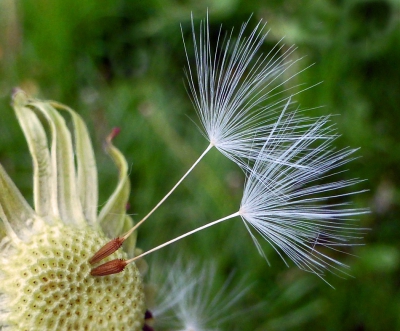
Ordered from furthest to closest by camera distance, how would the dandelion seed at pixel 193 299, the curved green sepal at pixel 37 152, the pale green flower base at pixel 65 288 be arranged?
the dandelion seed at pixel 193 299
the curved green sepal at pixel 37 152
the pale green flower base at pixel 65 288

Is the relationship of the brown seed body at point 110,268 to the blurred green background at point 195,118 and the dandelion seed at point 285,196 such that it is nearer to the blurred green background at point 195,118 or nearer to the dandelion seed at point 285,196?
the dandelion seed at point 285,196

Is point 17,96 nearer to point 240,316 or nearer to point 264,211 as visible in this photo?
point 264,211

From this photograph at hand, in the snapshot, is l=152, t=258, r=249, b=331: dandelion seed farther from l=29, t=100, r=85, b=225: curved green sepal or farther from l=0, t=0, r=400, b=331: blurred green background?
l=29, t=100, r=85, b=225: curved green sepal

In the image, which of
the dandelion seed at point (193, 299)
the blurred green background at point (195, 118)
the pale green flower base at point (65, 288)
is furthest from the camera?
the blurred green background at point (195, 118)

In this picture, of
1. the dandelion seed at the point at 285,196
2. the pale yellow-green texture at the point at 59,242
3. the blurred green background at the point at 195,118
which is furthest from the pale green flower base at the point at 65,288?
the blurred green background at the point at 195,118

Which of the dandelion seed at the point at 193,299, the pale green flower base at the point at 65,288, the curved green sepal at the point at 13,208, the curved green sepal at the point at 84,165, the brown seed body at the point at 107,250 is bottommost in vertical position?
the dandelion seed at the point at 193,299

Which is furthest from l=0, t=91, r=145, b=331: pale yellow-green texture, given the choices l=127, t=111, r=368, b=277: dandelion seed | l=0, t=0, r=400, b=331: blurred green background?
l=0, t=0, r=400, b=331: blurred green background
